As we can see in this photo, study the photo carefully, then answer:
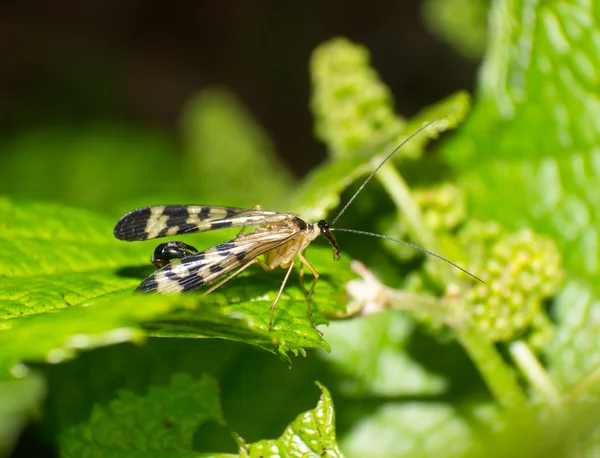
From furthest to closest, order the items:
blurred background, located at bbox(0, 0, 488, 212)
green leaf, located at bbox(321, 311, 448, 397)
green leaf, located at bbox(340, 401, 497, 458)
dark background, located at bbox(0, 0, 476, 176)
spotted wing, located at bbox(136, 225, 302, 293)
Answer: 1. dark background, located at bbox(0, 0, 476, 176)
2. blurred background, located at bbox(0, 0, 488, 212)
3. green leaf, located at bbox(321, 311, 448, 397)
4. green leaf, located at bbox(340, 401, 497, 458)
5. spotted wing, located at bbox(136, 225, 302, 293)

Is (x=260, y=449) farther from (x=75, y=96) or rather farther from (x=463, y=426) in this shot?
(x=75, y=96)

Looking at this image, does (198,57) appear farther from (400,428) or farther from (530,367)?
(530,367)

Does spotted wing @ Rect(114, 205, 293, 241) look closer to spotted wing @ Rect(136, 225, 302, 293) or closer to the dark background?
spotted wing @ Rect(136, 225, 302, 293)

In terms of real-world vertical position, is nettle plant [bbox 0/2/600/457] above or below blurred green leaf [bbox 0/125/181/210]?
below

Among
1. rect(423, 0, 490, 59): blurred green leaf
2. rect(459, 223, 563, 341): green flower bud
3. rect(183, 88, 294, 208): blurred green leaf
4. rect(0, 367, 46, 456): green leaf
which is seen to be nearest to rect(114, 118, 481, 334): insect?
rect(459, 223, 563, 341): green flower bud

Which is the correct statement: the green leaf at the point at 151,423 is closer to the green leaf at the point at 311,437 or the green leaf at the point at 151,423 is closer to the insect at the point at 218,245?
the green leaf at the point at 311,437

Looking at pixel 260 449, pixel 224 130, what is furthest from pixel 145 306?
pixel 224 130
